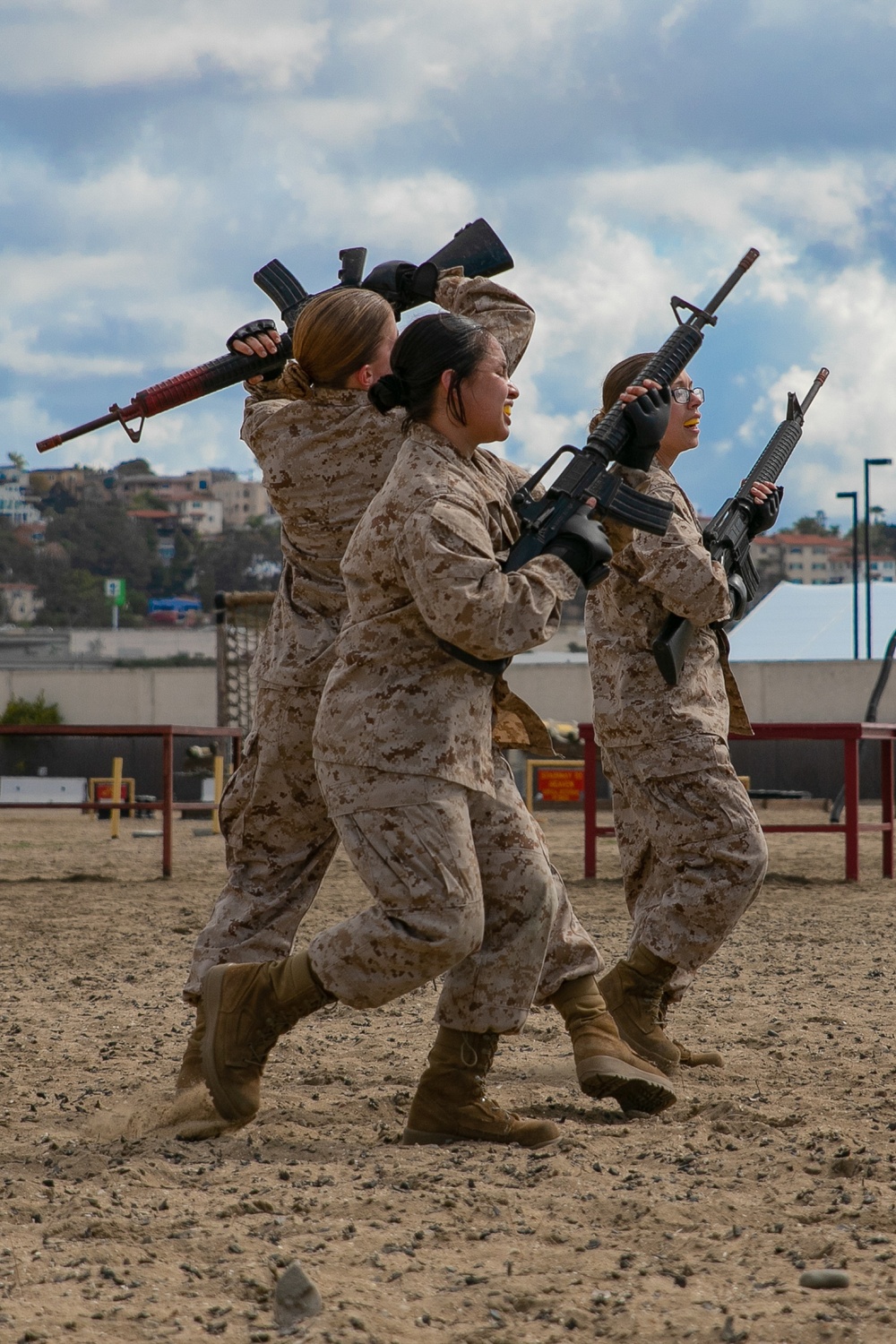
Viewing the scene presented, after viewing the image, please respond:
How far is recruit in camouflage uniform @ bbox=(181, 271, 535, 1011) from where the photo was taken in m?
3.49

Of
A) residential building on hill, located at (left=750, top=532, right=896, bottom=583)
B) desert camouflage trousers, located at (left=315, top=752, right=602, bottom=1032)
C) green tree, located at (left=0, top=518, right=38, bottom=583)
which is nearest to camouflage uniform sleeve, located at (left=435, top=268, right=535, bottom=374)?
desert camouflage trousers, located at (left=315, top=752, right=602, bottom=1032)

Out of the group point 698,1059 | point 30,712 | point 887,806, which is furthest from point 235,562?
point 698,1059

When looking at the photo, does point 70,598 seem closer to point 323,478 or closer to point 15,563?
point 15,563

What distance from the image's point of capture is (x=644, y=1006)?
3844 mm

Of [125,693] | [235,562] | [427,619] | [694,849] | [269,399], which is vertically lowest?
[694,849]

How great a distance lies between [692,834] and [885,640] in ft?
107

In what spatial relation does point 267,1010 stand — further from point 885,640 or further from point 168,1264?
point 885,640

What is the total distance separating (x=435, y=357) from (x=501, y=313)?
1.95ft

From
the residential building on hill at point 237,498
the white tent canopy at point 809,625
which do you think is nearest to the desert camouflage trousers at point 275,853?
the white tent canopy at point 809,625

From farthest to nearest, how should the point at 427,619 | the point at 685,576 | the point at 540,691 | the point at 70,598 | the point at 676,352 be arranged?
the point at 70,598 → the point at 540,691 → the point at 676,352 → the point at 685,576 → the point at 427,619

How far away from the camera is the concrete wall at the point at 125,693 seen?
33.2 m

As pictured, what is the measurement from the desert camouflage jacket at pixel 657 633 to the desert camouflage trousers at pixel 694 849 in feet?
0.21

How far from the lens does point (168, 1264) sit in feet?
7.88

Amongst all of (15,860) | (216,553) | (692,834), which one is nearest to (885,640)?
(15,860)
